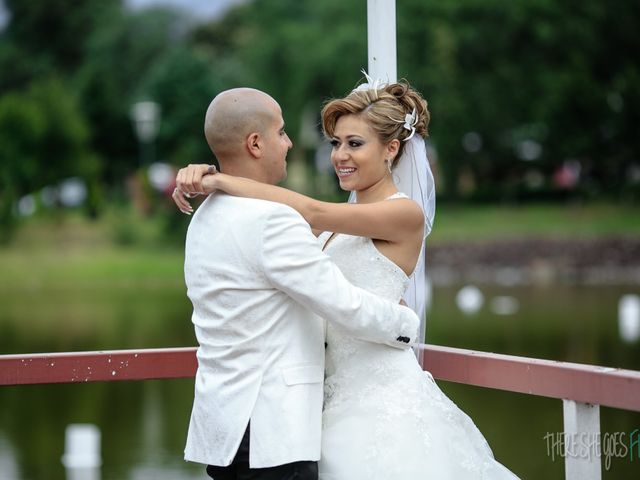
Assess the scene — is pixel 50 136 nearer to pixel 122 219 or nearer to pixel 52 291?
pixel 122 219

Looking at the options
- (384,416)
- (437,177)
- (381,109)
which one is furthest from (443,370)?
(437,177)

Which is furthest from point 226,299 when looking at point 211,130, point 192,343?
point 192,343

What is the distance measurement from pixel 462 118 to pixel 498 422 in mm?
25808

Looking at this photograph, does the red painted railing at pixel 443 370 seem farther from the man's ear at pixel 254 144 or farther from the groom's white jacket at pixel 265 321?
the man's ear at pixel 254 144

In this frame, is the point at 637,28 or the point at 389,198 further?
the point at 637,28

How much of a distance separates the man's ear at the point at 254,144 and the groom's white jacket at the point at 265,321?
14 centimetres

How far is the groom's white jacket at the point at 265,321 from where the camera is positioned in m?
2.65

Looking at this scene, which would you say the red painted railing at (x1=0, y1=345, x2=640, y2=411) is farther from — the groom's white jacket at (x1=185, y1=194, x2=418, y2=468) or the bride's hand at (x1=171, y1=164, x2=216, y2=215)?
the bride's hand at (x1=171, y1=164, x2=216, y2=215)

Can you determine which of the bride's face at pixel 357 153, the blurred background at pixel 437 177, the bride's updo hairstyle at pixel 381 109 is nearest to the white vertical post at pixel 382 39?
the bride's updo hairstyle at pixel 381 109

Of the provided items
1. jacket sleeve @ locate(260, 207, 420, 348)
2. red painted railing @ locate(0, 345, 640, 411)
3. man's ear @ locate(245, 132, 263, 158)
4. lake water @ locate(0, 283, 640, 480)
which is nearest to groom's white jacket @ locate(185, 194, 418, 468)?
jacket sleeve @ locate(260, 207, 420, 348)

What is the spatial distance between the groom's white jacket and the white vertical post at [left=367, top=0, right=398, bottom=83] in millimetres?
992

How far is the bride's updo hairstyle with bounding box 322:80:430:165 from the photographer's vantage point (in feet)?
10.4

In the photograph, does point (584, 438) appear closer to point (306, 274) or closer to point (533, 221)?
point (306, 274)

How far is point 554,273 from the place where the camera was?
32406mm
